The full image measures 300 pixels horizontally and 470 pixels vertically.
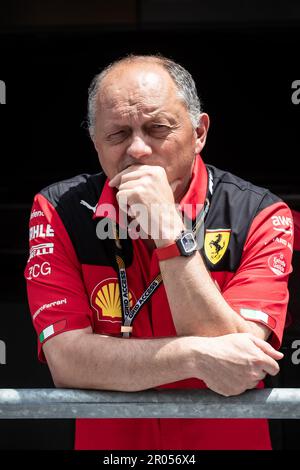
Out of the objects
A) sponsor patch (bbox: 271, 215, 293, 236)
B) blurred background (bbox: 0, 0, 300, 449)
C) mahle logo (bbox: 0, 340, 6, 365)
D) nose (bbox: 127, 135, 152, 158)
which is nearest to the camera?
nose (bbox: 127, 135, 152, 158)

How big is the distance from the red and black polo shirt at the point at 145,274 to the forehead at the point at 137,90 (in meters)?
0.24

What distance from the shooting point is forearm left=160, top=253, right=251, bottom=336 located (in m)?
1.85

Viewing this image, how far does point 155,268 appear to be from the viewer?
205cm

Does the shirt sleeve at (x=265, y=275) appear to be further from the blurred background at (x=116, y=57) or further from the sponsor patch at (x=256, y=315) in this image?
the blurred background at (x=116, y=57)

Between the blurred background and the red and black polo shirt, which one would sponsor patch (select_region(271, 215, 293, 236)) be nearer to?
the red and black polo shirt

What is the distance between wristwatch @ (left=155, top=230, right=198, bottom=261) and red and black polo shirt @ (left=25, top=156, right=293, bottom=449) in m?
0.17

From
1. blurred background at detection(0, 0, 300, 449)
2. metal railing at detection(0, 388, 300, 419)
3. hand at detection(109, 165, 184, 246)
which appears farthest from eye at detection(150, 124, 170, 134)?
blurred background at detection(0, 0, 300, 449)

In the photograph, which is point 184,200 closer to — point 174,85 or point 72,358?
point 174,85

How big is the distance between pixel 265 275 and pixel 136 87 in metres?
0.55

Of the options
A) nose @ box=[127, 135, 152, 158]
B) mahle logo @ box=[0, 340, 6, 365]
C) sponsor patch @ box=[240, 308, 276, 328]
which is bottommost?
mahle logo @ box=[0, 340, 6, 365]

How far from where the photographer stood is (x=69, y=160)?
212 inches

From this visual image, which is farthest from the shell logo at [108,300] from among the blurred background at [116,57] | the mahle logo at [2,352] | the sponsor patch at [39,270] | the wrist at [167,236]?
the blurred background at [116,57]
